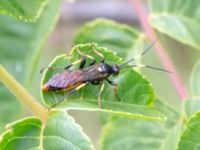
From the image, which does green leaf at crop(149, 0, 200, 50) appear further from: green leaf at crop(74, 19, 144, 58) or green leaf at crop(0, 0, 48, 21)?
green leaf at crop(0, 0, 48, 21)

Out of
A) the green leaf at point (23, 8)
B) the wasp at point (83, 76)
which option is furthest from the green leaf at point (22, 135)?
the green leaf at point (23, 8)

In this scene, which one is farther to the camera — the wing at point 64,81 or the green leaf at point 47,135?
the wing at point 64,81

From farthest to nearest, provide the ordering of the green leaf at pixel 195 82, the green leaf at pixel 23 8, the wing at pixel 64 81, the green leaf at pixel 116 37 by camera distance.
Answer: the green leaf at pixel 116 37 → the green leaf at pixel 195 82 → the wing at pixel 64 81 → the green leaf at pixel 23 8

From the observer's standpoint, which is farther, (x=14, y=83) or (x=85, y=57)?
(x=85, y=57)

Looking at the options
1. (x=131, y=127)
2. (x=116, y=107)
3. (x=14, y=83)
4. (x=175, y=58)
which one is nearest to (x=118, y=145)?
(x=131, y=127)

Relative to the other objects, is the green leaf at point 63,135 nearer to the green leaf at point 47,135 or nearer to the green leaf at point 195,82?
the green leaf at point 47,135

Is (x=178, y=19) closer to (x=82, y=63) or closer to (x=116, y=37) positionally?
(x=116, y=37)

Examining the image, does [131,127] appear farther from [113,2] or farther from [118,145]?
[113,2]
